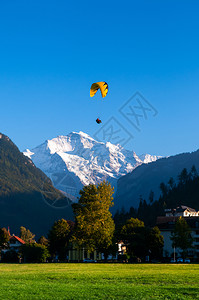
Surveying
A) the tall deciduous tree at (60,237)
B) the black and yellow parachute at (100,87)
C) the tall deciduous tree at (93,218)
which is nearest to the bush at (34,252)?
the tall deciduous tree at (60,237)

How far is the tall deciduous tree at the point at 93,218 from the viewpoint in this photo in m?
88.5

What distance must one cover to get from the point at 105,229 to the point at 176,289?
5572 cm

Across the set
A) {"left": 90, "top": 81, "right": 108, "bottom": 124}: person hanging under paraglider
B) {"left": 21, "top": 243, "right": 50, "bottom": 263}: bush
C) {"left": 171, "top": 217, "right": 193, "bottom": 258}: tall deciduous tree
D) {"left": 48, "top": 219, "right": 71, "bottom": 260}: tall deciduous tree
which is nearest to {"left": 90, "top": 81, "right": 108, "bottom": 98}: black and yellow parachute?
{"left": 90, "top": 81, "right": 108, "bottom": 124}: person hanging under paraglider

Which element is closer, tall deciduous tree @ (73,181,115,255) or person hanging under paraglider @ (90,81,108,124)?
person hanging under paraglider @ (90,81,108,124)

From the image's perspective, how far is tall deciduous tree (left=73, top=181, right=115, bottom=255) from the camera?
290 ft

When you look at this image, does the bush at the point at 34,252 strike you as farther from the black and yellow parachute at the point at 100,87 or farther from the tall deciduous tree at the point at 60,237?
the black and yellow parachute at the point at 100,87

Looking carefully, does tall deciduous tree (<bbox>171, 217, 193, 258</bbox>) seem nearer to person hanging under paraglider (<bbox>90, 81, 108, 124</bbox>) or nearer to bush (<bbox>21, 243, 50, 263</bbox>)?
bush (<bbox>21, 243, 50, 263</bbox>)

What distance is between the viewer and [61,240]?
122 metres

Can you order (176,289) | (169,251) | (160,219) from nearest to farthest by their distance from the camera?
(176,289) → (169,251) → (160,219)

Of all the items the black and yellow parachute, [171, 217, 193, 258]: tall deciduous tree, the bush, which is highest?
the black and yellow parachute

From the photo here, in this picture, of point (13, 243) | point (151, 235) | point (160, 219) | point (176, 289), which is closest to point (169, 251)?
point (160, 219)

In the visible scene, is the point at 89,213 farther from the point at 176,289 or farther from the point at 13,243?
the point at 13,243

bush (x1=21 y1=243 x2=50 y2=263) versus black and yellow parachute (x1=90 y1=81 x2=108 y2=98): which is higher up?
black and yellow parachute (x1=90 y1=81 x2=108 y2=98)

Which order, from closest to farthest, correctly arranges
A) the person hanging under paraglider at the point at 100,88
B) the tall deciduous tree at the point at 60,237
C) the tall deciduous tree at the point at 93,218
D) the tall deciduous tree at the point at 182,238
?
the person hanging under paraglider at the point at 100,88 < the tall deciduous tree at the point at 93,218 < the tall deciduous tree at the point at 182,238 < the tall deciduous tree at the point at 60,237
